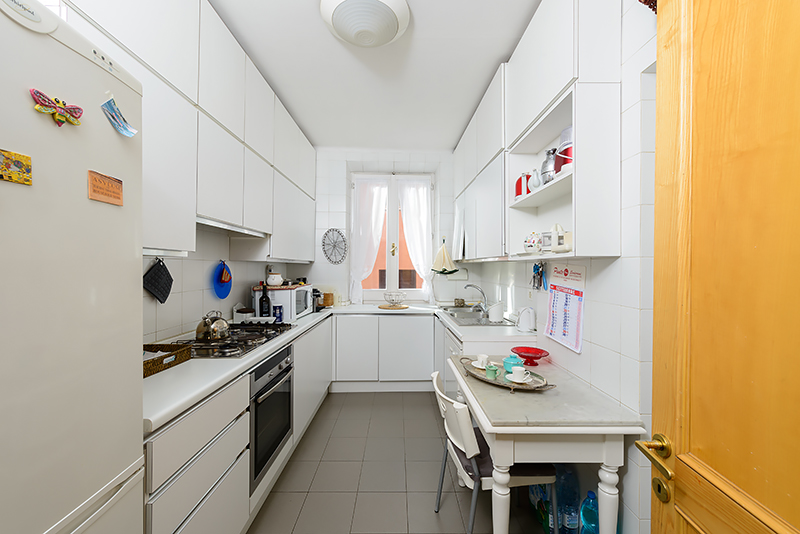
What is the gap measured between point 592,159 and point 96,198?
1566mm

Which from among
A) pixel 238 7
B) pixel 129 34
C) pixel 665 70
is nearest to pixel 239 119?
pixel 238 7

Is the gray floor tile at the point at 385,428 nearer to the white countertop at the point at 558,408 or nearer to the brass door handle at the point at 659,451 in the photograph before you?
the white countertop at the point at 558,408

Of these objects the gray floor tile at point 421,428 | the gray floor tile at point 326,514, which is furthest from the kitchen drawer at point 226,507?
the gray floor tile at point 421,428

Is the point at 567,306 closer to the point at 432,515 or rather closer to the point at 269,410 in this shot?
the point at 432,515

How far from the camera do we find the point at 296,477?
2.14 m

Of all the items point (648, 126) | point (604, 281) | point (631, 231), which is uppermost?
point (648, 126)

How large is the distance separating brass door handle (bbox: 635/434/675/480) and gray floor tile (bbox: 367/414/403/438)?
7.15 feet

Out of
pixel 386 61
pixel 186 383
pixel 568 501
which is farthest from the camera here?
pixel 386 61

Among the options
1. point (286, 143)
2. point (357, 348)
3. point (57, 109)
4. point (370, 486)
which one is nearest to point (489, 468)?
point (370, 486)

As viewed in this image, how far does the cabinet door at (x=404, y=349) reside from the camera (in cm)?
356

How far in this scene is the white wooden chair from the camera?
1362 mm

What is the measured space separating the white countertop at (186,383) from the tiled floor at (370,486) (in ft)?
2.92

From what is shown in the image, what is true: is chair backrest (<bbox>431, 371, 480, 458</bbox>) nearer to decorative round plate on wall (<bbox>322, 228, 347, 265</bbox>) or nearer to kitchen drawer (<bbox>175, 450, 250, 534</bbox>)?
kitchen drawer (<bbox>175, 450, 250, 534</bbox>)

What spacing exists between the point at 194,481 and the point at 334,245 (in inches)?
115
